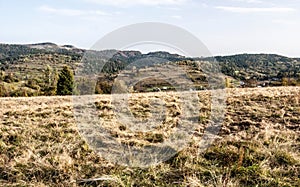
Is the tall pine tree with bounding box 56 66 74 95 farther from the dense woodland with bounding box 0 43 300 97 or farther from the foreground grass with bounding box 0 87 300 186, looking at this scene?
the foreground grass with bounding box 0 87 300 186

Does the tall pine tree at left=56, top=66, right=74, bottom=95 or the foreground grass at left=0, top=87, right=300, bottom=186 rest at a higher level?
the foreground grass at left=0, top=87, right=300, bottom=186

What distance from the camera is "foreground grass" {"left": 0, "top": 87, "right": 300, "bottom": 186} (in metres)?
5.29

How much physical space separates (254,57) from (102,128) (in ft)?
434

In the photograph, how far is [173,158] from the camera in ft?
20.3

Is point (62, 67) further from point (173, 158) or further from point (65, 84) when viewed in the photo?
point (173, 158)

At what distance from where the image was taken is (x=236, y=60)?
4596 inches

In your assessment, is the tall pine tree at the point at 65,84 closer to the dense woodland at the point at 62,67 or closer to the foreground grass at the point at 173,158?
the dense woodland at the point at 62,67

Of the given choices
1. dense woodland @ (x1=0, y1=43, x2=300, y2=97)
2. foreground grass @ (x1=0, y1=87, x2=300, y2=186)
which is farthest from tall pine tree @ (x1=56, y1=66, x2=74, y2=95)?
foreground grass @ (x1=0, y1=87, x2=300, y2=186)

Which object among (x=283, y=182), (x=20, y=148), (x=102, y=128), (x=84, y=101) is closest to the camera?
(x=283, y=182)

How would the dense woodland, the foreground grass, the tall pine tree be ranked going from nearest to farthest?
the foreground grass → the tall pine tree → the dense woodland

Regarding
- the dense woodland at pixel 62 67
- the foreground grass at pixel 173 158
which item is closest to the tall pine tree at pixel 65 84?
the dense woodland at pixel 62 67

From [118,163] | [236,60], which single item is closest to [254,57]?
[236,60]

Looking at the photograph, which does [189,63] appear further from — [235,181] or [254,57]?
[254,57]

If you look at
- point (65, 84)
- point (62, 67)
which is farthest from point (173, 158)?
point (62, 67)
